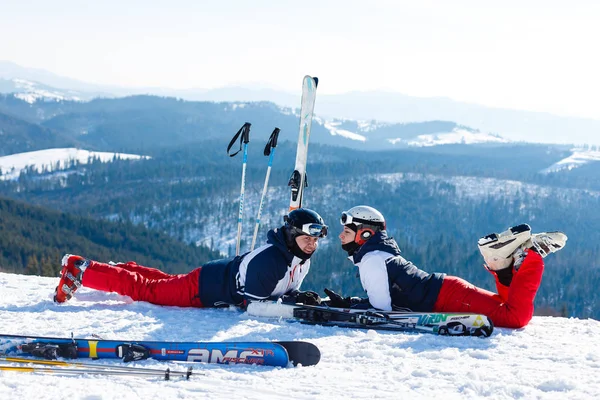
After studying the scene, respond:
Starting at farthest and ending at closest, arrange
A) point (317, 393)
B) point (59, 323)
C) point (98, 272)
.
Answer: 1. point (98, 272)
2. point (59, 323)
3. point (317, 393)

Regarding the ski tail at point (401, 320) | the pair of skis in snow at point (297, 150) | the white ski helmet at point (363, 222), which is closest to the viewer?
the ski tail at point (401, 320)

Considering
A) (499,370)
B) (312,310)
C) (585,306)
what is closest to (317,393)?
(499,370)

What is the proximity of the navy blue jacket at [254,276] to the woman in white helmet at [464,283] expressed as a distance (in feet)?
2.92

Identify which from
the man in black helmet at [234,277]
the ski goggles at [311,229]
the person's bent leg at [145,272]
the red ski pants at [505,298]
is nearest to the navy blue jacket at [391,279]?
the red ski pants at [505,298]

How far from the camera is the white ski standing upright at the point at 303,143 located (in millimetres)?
10734

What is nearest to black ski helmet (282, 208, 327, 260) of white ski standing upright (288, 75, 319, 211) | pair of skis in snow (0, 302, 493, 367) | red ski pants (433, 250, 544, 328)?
red ski pants (433, 250, 544, 328)

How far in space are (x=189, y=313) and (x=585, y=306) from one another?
123962 mm

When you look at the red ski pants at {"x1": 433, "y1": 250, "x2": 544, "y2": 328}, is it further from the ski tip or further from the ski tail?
the ski tip

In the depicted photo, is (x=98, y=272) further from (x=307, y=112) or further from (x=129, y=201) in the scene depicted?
(x=129, y=201)

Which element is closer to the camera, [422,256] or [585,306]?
[585,306]

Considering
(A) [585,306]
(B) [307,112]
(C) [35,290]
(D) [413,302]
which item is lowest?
(A) [585,306]

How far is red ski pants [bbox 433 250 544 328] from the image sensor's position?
671cm

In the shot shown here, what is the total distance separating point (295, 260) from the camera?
734cm

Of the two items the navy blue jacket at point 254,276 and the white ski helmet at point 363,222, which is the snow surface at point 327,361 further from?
the white ski helmet at point 363,222
